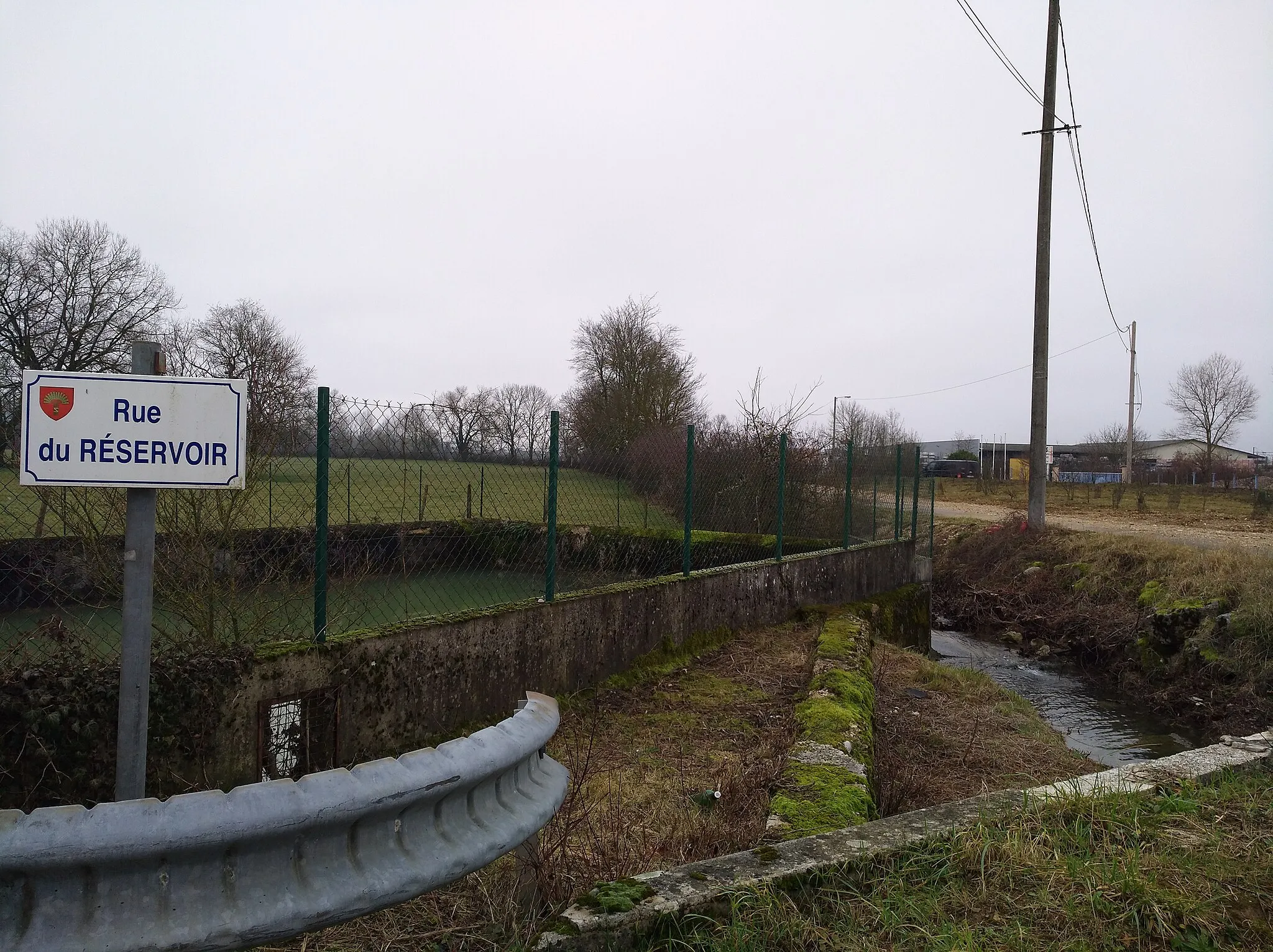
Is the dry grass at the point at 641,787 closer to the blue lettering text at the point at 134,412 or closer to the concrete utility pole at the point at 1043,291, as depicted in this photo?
the blue lettering text at the point at 134,412

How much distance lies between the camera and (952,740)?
558cm

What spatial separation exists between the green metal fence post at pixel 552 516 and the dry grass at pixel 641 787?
0.79 meters

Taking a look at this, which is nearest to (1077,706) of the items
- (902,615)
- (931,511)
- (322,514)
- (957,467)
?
(902,615)

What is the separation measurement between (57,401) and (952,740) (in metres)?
5.45

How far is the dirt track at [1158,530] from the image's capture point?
46.2ft

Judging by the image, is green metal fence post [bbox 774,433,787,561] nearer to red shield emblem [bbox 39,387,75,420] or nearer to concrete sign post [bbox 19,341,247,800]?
concrete sign post [bbox 19,341,247,800]

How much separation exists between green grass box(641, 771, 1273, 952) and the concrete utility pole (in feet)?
47.5

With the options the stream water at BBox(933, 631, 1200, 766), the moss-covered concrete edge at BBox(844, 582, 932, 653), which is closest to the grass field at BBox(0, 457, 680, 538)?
the moss-covered concrete edge at BBox(844, 582, 932, 653)

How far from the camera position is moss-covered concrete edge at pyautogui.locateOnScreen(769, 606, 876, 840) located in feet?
11.1

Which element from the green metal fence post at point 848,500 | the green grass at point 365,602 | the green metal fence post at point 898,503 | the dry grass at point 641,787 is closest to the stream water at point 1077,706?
the green metal fence post at point 898,503

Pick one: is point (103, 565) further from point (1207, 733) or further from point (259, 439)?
point (1207, 733)

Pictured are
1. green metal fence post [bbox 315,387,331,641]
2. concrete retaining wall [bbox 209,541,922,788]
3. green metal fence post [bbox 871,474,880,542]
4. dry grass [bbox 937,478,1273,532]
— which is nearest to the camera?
concrete retaining wall [bbox 209,541,922,788]

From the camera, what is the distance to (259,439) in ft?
18.1

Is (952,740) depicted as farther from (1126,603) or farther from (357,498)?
(1126,603)
